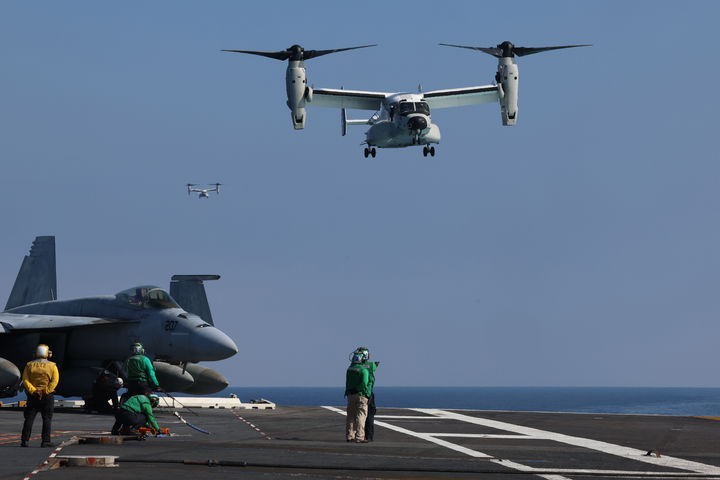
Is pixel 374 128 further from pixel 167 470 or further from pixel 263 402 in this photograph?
pixel 167 470

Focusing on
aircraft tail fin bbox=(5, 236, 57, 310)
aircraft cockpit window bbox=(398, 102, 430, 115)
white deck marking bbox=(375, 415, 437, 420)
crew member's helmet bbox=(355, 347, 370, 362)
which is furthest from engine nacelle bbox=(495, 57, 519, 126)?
crew member's helmet bbox=(355, 347, 370, 362)

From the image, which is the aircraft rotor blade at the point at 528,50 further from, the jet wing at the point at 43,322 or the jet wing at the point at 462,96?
the jet wing at the point at 43,322

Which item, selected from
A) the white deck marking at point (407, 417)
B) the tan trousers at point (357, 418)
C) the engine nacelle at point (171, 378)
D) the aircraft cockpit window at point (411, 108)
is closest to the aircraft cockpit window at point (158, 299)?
the engine nacelle at point (171, 378)

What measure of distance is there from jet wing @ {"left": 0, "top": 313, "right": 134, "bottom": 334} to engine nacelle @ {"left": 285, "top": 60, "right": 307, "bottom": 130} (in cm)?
2744

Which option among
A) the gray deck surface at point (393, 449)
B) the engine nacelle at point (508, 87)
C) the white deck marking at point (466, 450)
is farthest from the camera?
the engine nacelle at point (508, 87)

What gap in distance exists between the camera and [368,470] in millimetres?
12344

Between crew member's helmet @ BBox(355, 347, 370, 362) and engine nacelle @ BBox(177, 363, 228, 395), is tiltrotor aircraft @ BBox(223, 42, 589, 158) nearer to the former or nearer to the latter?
engine nacelle @ BBox(177, 363, 228, 395)

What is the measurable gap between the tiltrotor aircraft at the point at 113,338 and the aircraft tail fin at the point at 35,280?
5588 millimetres

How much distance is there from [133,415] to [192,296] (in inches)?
964

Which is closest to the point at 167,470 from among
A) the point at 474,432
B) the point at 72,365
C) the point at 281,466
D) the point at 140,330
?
the point at 281,466

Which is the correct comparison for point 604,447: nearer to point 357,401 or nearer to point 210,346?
point 357,401

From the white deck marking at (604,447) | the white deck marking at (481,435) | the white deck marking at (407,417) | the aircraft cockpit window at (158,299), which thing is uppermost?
the aircraft cockpit window at (158,299)

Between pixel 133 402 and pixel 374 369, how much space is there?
4804 millimetres

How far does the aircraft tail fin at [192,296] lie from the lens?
136ft
